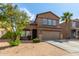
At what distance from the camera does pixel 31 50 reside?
6086 millimetres

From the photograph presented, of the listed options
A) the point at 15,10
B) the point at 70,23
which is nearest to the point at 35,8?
the point at 15,10

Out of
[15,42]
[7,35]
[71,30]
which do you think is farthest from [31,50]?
[71,30]

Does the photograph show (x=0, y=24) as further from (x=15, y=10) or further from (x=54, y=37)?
(x=54, y=37)

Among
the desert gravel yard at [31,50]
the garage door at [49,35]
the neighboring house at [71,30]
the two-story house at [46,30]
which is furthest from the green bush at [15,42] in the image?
the neighboring house at [71,30]

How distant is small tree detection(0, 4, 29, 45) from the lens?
6.21 meters

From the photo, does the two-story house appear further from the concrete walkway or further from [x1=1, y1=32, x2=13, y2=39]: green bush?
[x1=1, y1=32, x2=13, y2=39]: green bush

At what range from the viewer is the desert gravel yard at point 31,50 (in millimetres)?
5902

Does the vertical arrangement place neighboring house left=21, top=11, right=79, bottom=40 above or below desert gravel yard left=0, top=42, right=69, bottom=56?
above

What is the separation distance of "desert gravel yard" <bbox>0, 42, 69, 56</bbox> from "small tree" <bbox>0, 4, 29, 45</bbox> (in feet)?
1.65

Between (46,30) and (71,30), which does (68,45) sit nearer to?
(71,30)

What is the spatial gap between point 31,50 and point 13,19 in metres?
1.23

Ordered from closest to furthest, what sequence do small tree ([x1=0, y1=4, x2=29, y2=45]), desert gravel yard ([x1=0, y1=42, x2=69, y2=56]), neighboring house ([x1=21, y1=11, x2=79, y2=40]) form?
desert gravel yard ([x1=0, y1=42, x2=69, y2=56])
small tree ([x1=0, y1=4, x2=29, y2=45])
neighboring house ([x1=21, y1=11, x2=79, y2=40])

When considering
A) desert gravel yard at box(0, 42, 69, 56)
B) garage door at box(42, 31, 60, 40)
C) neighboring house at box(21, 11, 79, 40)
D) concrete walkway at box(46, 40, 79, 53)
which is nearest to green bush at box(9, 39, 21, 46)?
desert gravel yard at box(0, 42, 69, 56)

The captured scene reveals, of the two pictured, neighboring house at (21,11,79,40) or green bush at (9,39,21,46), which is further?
neighboring house at (21,11,79,40)
